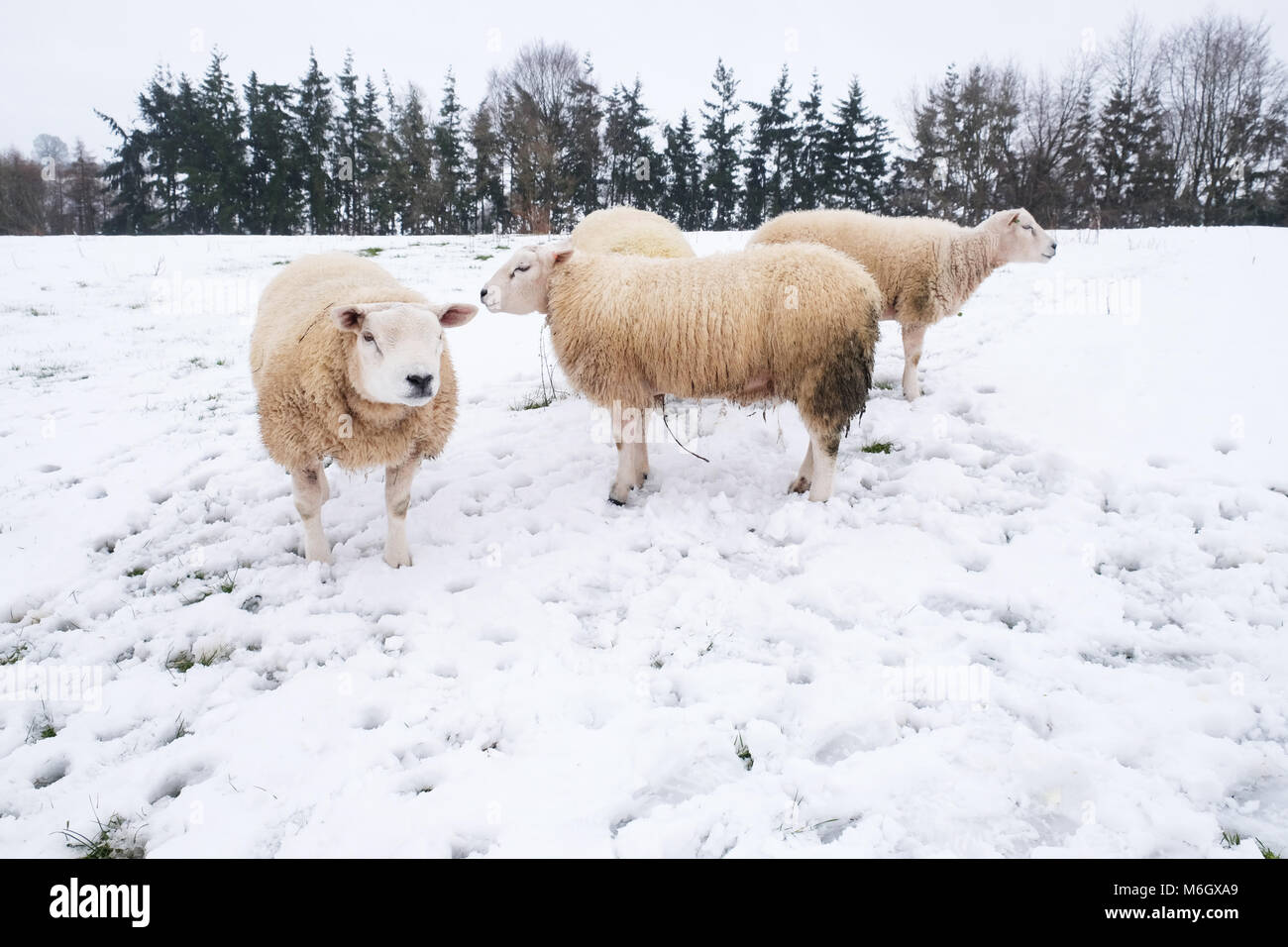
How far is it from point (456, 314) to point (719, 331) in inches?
72.5

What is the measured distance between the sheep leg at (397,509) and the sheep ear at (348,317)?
944 mm

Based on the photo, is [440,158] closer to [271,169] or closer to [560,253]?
[271,169]

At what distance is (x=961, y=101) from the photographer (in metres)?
31.3

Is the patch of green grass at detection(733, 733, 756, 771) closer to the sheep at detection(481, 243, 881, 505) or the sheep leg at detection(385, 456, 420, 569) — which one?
the sheep at detection(481, 243, 881, 505)

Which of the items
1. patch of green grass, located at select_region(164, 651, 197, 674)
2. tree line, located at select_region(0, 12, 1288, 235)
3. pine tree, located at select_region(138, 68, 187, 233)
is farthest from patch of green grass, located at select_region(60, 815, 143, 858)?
pine tree, located at select_region(138, 68, 187, 233)

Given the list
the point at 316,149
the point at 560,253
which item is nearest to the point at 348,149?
the point at 316,149

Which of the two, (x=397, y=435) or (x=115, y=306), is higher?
(x=115, y=306)

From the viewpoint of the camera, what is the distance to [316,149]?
3775 centimetres

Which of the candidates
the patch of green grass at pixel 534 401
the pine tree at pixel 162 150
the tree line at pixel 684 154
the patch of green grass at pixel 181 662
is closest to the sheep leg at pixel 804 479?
the patch of green grass at pixel 534 401

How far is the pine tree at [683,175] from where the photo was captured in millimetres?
36625

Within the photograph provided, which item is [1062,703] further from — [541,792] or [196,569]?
[196,569]
